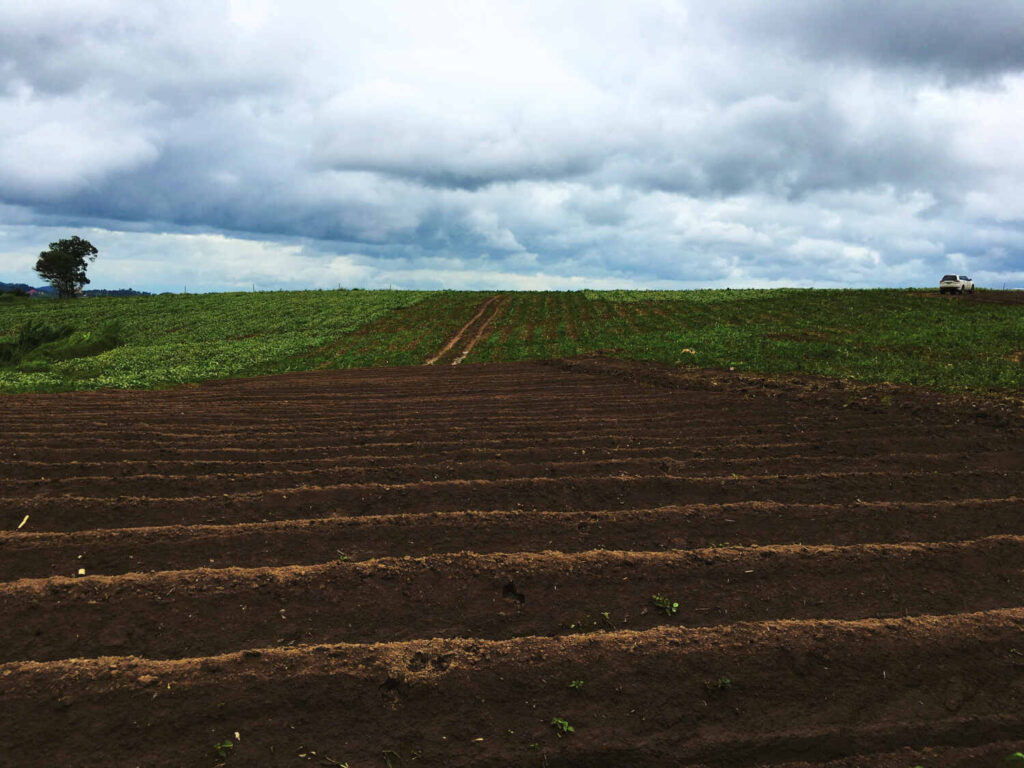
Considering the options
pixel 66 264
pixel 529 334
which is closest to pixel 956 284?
pixel 529 334

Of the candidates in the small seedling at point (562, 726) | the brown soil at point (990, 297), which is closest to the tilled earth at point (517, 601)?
the small seedling at point (562, 726)

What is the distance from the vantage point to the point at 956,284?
4741cm

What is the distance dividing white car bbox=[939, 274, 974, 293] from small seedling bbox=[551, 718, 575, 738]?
57.3 metres

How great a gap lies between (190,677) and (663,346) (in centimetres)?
2382

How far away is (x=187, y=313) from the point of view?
56094 mm

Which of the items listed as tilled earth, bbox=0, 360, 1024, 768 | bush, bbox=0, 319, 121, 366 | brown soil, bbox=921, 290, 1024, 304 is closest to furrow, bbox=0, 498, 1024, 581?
tilled earth, bbox=0, 360, 1024, 768

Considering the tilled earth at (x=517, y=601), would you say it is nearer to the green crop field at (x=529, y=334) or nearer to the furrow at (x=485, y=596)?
the furrow at (x=485, y=596)

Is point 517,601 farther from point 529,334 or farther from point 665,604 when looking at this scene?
point 529,334

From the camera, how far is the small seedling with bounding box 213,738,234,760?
12.3ft

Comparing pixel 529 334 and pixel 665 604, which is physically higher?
pixel 529 334

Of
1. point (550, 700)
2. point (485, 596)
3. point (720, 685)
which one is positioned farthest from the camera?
point (485, 596)

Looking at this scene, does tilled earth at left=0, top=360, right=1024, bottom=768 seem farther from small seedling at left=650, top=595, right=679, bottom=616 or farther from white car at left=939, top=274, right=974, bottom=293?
white car at left=939, top=274, right=974, bottom=293

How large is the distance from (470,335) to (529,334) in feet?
14.1

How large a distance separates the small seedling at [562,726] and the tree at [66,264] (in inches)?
4567
